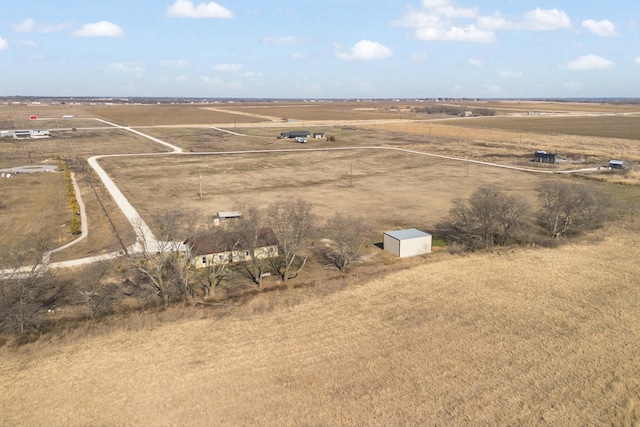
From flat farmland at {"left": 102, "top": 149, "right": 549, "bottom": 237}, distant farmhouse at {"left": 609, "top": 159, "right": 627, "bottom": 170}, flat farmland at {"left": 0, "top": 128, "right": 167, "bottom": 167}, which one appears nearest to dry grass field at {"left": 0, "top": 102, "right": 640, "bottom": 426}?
flat farmland at {"left": 102, "top": 149, "right": 549, "bottom": 237}

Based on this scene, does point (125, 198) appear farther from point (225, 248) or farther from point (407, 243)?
point (407, 243)

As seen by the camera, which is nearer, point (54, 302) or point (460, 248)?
point (54, 302)

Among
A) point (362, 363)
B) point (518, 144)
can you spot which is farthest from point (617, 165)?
point (362, 363)

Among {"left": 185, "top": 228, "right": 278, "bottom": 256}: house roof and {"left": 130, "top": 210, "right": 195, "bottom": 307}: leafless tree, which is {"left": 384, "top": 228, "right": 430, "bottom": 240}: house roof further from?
{"left": 130, "top": 210, "right": 195, "bottom": 307}: leafless tree

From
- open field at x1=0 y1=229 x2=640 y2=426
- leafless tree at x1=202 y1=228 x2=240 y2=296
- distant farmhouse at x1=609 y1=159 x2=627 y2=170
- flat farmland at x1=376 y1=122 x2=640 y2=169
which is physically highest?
flat farmland at x1=376 y1=122 x2=640 y2=169

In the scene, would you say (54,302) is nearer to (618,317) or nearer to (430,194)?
(618,317)

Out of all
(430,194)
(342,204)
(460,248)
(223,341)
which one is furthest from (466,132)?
(223,341)
